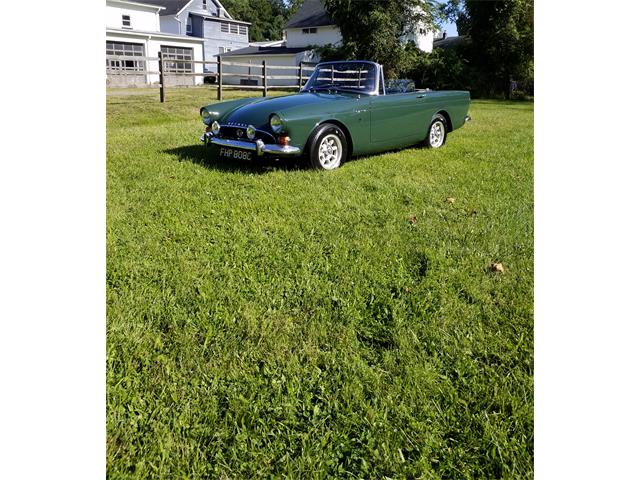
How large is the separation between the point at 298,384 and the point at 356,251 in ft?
5.04

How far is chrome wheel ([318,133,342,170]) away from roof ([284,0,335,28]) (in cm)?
2877

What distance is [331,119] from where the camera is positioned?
589 centimetres

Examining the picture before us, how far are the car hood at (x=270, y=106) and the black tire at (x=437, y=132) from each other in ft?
5.92

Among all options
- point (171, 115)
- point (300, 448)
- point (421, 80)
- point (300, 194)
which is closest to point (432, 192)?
point (300, 194)

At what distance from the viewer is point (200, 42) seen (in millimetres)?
35406

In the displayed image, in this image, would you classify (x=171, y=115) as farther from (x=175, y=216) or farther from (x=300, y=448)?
(x=300, y=448)

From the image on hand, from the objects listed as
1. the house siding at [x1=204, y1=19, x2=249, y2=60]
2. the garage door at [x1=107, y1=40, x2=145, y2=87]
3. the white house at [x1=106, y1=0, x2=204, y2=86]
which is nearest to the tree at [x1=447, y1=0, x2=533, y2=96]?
the white house at [x1=106, y1=0, x2=204, y2=86]

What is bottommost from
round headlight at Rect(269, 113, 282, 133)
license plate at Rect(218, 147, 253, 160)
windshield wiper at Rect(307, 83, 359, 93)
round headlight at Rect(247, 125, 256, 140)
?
license plate at Rect(218, 147, 253, 160)

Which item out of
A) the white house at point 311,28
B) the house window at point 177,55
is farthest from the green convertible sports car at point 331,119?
the house window at point 177,55

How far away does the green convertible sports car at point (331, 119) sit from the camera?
18.4 feet

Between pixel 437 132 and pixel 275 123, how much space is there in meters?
3.43

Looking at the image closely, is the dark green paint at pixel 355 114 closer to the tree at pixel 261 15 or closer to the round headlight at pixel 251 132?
the round headlight at pixel 251 132

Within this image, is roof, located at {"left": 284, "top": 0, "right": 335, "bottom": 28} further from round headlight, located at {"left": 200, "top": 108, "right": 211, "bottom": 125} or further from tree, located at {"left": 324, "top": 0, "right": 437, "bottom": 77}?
round headlight, located at {"left": 200, "top": 108, "right": 211, "bottom": 125}

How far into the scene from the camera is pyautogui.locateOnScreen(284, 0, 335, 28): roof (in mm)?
32688
